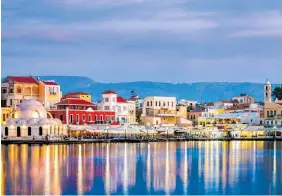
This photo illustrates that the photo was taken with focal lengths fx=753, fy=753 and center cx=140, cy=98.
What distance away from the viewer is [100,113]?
65.2 metres

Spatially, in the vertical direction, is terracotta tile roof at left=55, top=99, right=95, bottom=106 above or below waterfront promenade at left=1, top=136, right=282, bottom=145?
above

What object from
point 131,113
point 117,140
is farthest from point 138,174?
point 131,113

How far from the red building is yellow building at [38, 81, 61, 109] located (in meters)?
1.83

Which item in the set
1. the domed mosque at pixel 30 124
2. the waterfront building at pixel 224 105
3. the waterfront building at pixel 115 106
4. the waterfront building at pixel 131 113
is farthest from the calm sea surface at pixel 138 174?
the waterfront building at pixel 224 105

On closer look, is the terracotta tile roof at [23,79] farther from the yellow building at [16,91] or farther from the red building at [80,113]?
the red building at [80,113]

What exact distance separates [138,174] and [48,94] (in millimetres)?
39082

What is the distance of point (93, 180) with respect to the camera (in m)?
25.3

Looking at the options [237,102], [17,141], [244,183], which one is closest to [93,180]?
[244,183]

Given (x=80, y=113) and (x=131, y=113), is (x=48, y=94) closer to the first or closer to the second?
(x=80, y=113)

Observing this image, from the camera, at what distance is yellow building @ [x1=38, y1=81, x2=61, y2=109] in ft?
215

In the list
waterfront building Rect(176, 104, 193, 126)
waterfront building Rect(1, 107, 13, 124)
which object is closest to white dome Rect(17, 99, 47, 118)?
waterfront building Rect(1, 107, 13, 124)

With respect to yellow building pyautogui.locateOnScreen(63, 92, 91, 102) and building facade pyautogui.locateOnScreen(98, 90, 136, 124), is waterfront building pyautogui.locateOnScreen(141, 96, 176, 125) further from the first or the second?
yellow building pyautogui.locateOnScreen(63, 92, 91, 102)

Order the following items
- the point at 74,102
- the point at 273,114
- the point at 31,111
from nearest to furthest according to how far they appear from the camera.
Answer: the point at 31,111 < the point at 74,102 < the point at 273,114

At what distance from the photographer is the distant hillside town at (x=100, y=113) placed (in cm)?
5731
